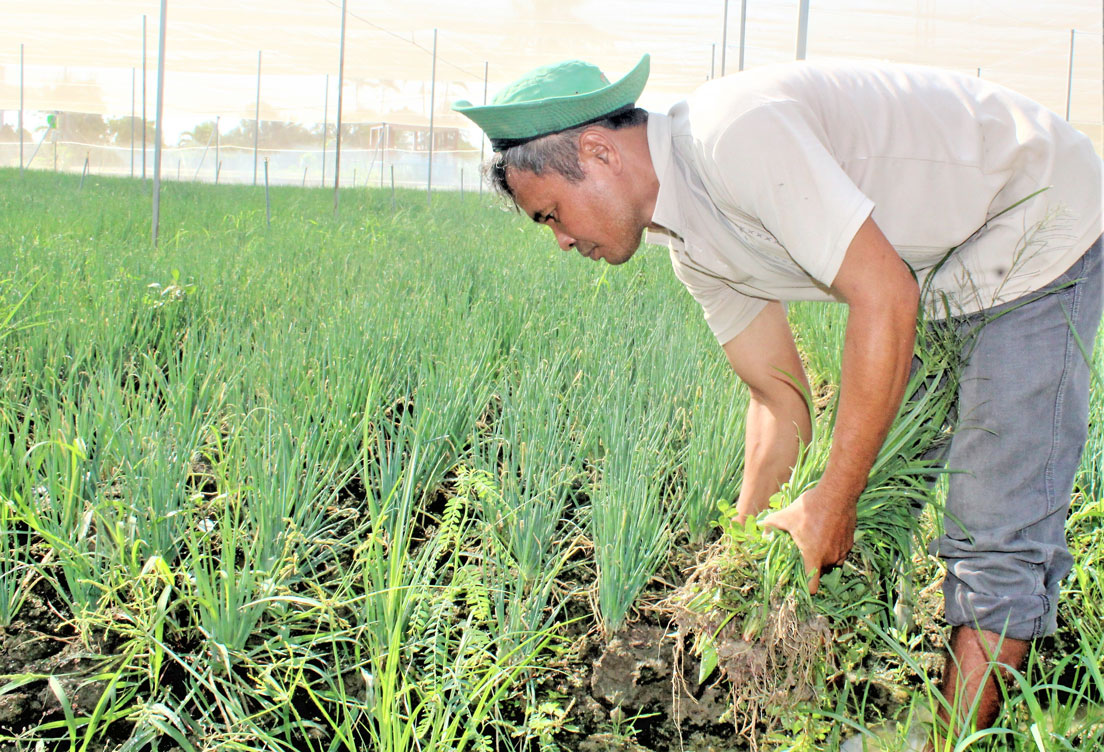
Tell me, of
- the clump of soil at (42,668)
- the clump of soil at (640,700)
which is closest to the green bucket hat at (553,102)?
the clump of soil at (640,700)

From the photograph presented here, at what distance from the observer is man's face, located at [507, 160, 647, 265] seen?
1361 mm

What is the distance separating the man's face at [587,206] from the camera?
136cm

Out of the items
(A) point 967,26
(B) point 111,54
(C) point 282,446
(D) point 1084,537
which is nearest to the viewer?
(C) point 282,446

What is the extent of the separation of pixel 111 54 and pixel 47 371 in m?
13.8

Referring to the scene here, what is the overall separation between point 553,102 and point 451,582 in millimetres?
832

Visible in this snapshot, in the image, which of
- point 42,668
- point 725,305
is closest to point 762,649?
point 725,305

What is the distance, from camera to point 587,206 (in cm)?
138

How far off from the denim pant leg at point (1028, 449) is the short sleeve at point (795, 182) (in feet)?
1.31

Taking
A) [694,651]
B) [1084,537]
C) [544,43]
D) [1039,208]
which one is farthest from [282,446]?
[544,43]

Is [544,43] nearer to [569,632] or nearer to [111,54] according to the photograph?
[111,54]

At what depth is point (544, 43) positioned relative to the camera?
12.0 meters

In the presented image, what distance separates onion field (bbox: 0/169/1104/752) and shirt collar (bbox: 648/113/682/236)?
0.43 meters

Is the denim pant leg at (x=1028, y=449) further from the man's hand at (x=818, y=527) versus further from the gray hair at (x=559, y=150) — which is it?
the gray hair at (x=559, y=150)

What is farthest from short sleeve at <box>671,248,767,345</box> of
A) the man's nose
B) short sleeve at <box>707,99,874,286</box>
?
short sleeve at <box>707,99,874,286</box>
